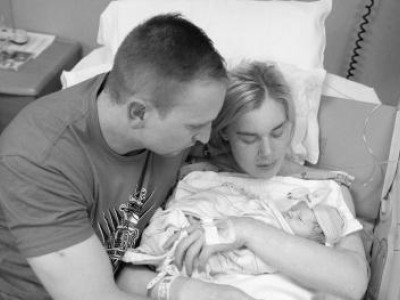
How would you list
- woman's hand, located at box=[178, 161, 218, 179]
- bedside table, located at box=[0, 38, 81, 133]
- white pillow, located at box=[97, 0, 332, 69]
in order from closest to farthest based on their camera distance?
woman's hand, located at box=[178, 161, 218, 179]
white pillow, located at box=[97, 0, 332, 69]
bedside table, located at box=[0, 38, 81, 133]

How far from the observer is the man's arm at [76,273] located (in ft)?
3.20

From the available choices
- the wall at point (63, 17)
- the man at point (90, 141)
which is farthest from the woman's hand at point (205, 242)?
the wall at point (63, 17)

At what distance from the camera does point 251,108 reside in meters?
1.32

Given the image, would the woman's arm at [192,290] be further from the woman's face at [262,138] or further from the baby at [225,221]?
the woman's face at [262,138]

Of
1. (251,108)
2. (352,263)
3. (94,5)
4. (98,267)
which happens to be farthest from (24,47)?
(352,263)

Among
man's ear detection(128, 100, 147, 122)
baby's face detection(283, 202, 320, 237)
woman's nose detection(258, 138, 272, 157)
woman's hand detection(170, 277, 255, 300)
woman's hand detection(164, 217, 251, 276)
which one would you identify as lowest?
woman's hand detection(170, 277, 255, 300)

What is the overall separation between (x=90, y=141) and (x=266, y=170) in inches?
21.9

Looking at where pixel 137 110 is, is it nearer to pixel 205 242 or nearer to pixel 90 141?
pixel 90 141

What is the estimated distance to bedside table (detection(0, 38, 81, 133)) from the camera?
182 cm

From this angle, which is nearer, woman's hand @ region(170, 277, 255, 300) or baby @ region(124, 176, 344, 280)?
woman's hand @ region(170, 277, 255, 300)

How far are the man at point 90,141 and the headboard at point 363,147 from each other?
0.67 m

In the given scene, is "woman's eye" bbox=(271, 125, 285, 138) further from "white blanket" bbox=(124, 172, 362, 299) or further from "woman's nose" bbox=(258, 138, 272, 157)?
"white blanket" bbox=(124, 172, 362, 299)

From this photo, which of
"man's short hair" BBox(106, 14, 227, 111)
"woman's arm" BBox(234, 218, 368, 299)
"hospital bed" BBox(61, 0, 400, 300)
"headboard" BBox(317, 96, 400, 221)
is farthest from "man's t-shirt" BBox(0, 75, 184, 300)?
"headboard" BBox(317, 96, 400, 221)

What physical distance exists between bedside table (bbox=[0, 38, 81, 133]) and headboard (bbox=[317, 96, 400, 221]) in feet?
3.57
